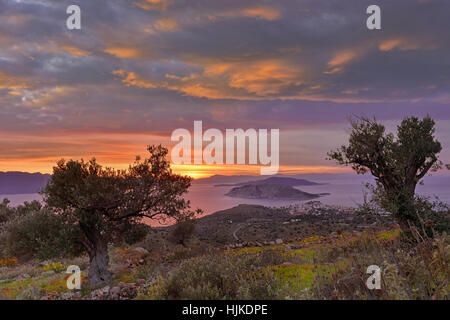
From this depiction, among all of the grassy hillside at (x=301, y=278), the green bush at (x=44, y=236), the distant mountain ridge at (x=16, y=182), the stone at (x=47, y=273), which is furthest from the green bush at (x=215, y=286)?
the distant mountain ridge at (x=16, y=182)

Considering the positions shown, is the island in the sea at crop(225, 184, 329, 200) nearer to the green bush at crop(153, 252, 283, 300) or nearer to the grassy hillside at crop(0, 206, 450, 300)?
the grassy hillside at crop(0, 206, 450, 300)

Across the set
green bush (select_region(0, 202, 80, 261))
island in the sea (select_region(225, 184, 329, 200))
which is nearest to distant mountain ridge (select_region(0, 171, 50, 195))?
island in the sea (select_region(225, 184, 329, 200))

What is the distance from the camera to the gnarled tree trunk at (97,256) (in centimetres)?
1607

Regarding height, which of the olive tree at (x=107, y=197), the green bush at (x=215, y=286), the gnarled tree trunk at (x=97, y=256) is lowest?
the gnarled tree trunk at (x=97, y=256)

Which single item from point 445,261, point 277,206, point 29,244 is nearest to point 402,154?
point 445,261

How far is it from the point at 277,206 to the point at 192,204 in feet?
216

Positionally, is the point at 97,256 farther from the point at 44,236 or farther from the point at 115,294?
the point at 115,294

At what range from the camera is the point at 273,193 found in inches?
3536

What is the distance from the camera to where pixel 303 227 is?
152 ft

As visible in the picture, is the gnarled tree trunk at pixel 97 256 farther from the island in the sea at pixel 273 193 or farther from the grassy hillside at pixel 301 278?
the island in the sea at pixel 273 193

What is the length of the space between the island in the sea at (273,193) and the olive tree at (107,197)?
74.5 m
